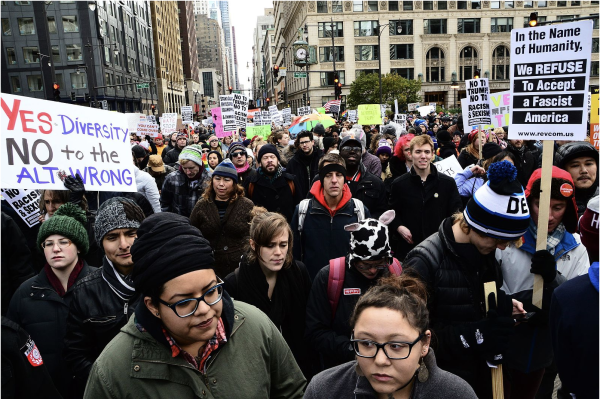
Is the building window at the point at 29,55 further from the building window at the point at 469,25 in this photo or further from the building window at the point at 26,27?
the building window at the point at 469,25

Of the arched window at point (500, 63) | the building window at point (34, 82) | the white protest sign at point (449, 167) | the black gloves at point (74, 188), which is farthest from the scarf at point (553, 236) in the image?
the arched window at point (500, 63)

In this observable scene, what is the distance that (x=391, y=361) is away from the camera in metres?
1.72

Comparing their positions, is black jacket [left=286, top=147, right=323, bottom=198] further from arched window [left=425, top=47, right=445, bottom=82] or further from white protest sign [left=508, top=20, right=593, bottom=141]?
arched window [left=425, top=47, right=445, bottom=82]

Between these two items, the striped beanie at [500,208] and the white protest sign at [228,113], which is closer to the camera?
the striped beanie at [500,208]

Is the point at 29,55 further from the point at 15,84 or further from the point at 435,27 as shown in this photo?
the point at 435,27

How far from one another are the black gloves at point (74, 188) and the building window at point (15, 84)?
59828 mm

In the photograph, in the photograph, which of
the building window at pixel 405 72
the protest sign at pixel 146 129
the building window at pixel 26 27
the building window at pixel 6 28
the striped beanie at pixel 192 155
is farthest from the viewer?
the building window at pixel 405 72

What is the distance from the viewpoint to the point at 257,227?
343 centimetres

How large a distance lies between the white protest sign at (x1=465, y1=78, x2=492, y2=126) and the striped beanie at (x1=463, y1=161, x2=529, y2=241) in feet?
17.8

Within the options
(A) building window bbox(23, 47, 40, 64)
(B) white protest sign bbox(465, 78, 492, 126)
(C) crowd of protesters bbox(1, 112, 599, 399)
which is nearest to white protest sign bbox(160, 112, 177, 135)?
(B) white protest sign bbox(465, 78, 492, 126)

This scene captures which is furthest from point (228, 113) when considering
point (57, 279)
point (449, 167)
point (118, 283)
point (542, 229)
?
point (542, 229)

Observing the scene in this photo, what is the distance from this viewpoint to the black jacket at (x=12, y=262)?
3787mm

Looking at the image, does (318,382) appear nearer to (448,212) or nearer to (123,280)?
(123,280)

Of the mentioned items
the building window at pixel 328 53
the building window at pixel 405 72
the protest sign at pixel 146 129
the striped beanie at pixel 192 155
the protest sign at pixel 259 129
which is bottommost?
the striped beanie at pixel 192 155
